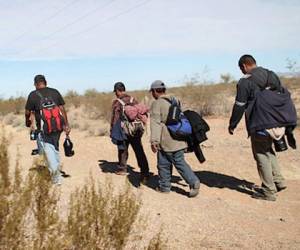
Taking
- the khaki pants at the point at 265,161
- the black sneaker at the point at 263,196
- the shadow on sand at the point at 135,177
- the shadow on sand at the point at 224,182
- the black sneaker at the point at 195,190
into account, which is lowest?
the shadow on sand at the point at 224,182

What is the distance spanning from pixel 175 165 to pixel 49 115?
7.05ft

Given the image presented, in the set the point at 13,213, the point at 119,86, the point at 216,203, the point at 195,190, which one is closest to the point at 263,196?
the point at 216,203

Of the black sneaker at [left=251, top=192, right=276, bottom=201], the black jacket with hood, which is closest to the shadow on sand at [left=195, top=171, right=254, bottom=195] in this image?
the black sneaker at [left=251, top=192, right=276, bottom=201]

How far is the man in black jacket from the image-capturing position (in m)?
7.99

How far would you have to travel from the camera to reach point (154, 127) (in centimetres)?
817

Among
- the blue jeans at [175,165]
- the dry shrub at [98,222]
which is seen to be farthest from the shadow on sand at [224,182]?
the dry shrub at [98,222]

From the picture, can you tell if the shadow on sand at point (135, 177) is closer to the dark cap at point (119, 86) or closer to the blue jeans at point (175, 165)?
the blue jeans at point (175, 165)

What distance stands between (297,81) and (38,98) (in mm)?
26494

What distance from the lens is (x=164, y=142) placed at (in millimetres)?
8281

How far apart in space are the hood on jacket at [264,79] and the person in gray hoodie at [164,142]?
51.4 inches

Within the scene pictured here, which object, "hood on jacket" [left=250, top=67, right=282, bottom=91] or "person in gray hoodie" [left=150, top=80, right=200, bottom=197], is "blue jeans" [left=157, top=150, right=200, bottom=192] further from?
"hood on jacket" [left=250, top=67, right=282, bottom=91]

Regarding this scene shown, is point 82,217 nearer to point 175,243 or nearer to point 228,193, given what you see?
point 175,243

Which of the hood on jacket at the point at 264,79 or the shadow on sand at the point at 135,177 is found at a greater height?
the hood on jacket at the point at 264,79

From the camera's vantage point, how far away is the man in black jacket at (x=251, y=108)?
799 cm
